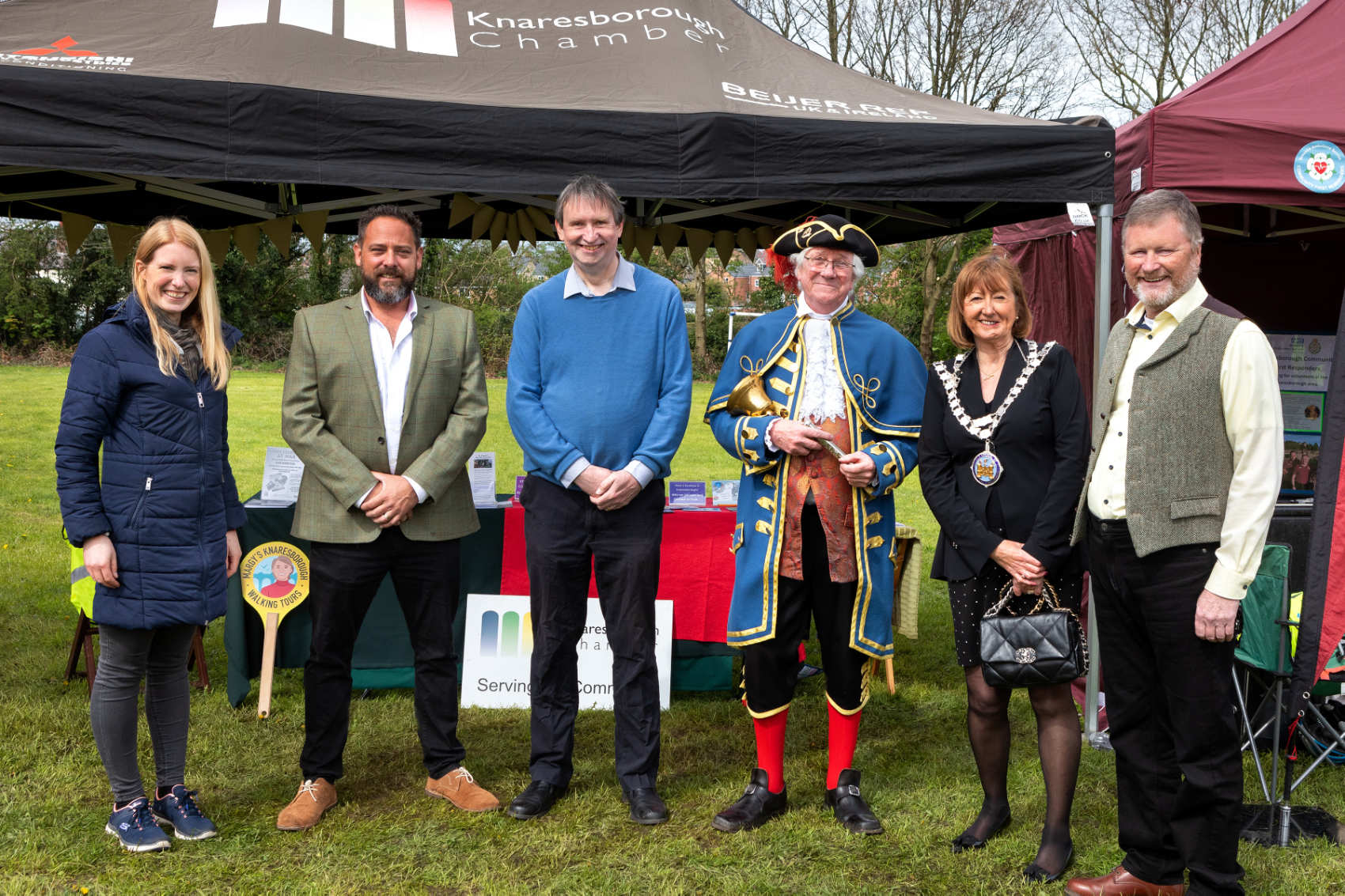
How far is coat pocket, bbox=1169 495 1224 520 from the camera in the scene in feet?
7.72

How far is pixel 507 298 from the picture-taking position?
837 inches

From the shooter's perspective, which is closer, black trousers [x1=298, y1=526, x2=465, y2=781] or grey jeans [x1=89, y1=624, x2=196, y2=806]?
grey jeans [x1=89, y1=624, x2=196, y2=806]

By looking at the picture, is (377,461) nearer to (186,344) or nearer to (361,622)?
(361,622)

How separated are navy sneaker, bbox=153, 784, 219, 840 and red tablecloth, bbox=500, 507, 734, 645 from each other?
4.96ft

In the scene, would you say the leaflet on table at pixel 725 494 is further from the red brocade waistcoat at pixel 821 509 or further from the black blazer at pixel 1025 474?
the black blazer at pixel 1025 474

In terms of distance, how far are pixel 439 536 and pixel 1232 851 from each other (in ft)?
7.08

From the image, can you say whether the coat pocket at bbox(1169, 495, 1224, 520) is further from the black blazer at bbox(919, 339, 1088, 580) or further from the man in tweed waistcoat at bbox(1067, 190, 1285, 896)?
the black blazer at bbox(919, 339, 1088, 580)

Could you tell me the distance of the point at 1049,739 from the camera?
9.20 ft

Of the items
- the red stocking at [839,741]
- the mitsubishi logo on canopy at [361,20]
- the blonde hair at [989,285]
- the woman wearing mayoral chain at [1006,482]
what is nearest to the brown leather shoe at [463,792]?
the red stocking at [839,741]

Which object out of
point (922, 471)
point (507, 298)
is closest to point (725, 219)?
point (922, 471)

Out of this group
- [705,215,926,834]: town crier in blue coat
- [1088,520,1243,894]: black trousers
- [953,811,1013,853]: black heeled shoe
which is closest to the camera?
[1088,520,1243,894]: black trousers

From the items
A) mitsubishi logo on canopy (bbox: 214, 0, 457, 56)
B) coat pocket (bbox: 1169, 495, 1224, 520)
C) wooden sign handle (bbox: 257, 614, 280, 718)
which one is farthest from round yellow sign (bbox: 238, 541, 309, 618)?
coat pocket (bbox: 1169, 495, 1224, 520)

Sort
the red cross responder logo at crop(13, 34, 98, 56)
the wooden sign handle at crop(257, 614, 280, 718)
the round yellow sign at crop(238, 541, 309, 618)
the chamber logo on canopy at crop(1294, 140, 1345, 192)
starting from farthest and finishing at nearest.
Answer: the round yellow sign at crop(238, 541, 309, 618) < the wooden sign handle at crop(257, 614, 280, 718) < the chamber logo on canopy at crop(1294, 140, 1345, 192) < the red cross responder logo at crop(13, 34, 98, 56)

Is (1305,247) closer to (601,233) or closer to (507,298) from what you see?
(601,233)
